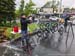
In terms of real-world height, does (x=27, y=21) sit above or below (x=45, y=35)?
above

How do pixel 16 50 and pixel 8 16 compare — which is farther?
pixel 8 16

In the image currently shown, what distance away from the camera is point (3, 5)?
28609mm

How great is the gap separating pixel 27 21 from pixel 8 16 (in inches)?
648

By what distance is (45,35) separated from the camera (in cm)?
2191

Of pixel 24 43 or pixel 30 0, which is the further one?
pixel 30 0

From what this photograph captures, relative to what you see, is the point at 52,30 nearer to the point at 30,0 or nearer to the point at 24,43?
the point at 24,43

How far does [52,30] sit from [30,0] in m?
14.0

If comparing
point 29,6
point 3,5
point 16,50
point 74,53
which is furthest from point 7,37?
point 29,6

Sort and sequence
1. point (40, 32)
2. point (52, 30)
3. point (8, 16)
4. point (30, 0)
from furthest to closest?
point (30, 0) < point (8, 16) < point (52, 30) < point (40, 32)

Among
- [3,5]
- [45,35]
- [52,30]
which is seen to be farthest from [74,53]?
[3,5]

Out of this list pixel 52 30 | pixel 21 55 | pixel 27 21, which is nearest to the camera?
pixel 21 55

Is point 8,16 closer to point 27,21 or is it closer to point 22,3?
point 22,3

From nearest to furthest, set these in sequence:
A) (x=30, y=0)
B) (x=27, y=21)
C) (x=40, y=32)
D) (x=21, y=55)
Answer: (x=21, y=55) → (x=27, y=21) → (x=40, y=32) → (x=30, y=0)

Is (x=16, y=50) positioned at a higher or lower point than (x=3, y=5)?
lower
